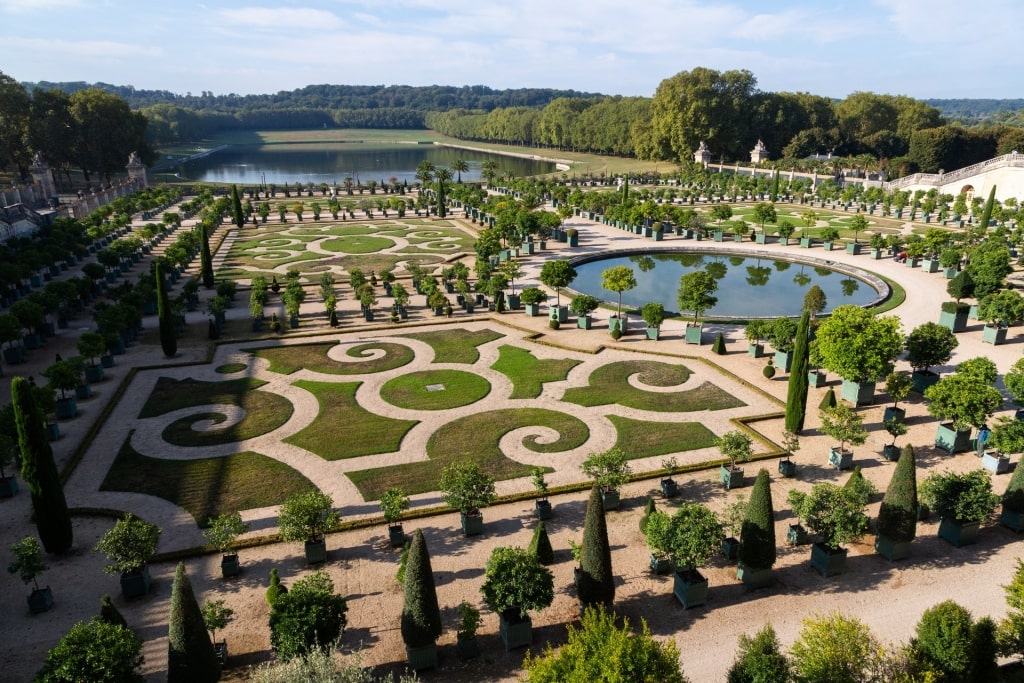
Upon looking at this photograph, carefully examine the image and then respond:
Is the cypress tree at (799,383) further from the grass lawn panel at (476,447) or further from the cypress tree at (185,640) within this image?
the cypress tree at (185,640)

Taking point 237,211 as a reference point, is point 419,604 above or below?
below

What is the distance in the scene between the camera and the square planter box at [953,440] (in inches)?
1105

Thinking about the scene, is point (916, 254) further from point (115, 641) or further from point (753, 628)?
point (115, 641)

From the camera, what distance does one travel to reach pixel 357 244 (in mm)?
77688

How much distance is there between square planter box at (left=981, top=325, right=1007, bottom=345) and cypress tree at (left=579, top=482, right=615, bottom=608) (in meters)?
36.0

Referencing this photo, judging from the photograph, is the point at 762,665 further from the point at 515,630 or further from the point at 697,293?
the point at 697,293

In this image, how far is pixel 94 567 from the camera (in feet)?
72.2

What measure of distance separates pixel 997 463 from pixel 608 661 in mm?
22912

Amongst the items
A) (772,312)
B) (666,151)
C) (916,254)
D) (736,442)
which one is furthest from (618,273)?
(666,151)

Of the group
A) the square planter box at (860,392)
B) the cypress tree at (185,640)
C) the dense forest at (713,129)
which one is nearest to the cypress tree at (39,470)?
the cypress tree at (185,640)

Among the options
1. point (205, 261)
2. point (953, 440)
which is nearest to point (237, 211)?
point (205, 261)

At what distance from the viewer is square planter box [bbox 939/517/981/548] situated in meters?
22.2

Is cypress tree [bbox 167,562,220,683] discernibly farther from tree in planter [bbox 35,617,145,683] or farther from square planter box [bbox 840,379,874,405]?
square planter box [bbox 840,379,874,405]

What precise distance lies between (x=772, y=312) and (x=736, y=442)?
90.5 ft
